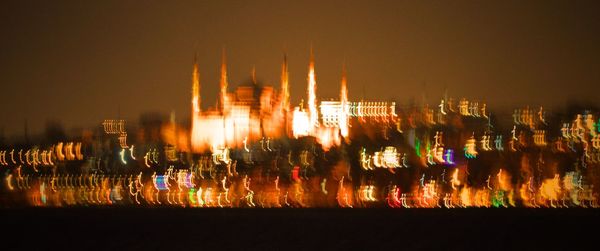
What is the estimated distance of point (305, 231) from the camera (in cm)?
6016

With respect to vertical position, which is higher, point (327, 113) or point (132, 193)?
point (327, 113)

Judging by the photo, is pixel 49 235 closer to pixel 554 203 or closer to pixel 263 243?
pixel 263 243

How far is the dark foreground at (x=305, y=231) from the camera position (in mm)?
54906

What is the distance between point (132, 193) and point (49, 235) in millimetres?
90675

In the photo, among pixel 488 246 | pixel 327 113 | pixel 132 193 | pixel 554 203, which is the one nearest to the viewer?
pixel 488 246

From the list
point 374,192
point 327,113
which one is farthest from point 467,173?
point 327,113

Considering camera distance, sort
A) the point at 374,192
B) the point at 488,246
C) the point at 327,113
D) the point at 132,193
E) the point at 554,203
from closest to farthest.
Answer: the point at 488,246 < the point at 554,203 < the point at 374,192 < the point at 132,193 < the point at 327,113

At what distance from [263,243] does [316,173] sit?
9474cm

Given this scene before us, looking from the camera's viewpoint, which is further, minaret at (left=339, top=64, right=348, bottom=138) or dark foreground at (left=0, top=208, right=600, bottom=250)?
minaret at (left=339, top=64, right=348, bottom=138)

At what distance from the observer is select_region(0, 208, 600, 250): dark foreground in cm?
5491

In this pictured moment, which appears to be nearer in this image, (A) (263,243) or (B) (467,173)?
(A) (263,243)

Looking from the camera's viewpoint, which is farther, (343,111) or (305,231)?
(343,111)

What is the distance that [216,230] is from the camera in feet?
201

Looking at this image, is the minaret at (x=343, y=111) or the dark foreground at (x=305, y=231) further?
the minaret at (x=343, y=111)
